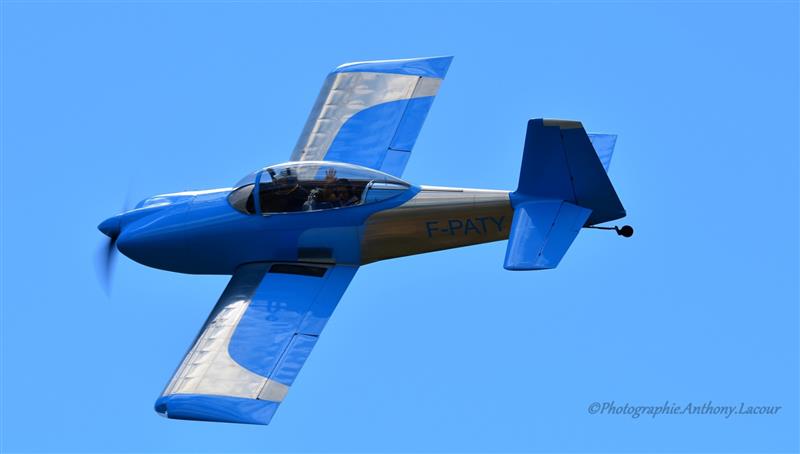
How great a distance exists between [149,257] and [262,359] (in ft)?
11.3

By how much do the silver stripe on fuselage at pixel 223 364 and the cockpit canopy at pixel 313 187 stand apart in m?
1.03

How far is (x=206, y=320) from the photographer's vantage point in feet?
81.1

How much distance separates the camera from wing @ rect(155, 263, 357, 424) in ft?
75.1

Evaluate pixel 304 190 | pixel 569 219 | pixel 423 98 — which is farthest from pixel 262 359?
pixel 423 98

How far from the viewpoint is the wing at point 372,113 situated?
1067 inches

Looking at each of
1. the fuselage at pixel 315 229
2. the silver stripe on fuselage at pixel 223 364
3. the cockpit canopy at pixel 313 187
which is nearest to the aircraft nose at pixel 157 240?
the fuselage at pixel 315 229

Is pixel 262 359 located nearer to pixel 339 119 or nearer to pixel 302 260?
pixel 302 260

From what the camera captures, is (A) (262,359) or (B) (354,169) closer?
(A) (262,359)

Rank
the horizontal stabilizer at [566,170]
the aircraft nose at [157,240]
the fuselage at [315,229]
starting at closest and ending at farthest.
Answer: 1. the horizontal stabilizer at [566,170]
2. the fuselage at [315,229]
3. the aircraft nose at [157,240]

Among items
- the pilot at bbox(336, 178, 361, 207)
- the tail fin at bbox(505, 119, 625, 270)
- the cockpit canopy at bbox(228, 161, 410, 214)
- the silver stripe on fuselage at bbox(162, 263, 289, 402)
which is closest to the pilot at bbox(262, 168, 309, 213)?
the cockpit canopy at bbox(228, 161, 410, 214)

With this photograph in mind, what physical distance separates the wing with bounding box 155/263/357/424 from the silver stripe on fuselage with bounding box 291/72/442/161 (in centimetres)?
268

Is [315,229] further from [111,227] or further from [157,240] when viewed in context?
[111,227]

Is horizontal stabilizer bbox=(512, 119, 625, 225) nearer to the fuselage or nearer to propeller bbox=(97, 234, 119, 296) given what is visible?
the fuselage

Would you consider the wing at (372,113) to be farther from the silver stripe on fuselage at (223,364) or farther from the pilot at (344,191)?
the silver stripe on fuselage at (223,364)
